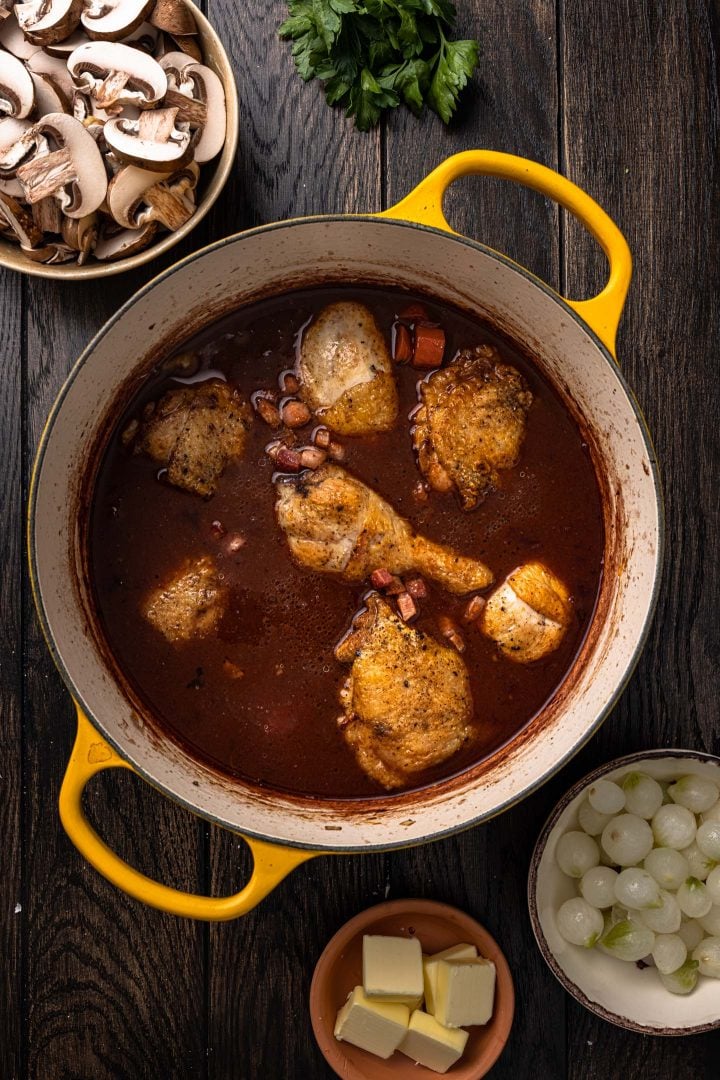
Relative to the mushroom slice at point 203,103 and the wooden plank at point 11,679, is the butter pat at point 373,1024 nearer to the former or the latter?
the wooden plank at point 11,679

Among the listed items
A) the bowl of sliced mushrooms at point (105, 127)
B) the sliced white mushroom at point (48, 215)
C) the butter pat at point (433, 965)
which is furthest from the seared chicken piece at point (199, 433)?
the butter pat at point (433, 965)

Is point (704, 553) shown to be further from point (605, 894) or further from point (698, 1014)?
point (698, 1014)

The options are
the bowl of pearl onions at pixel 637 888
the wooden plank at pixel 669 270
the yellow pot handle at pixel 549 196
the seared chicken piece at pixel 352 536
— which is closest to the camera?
the yellow pot handle at pixel 549 196

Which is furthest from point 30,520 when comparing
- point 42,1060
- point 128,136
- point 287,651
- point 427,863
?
point 42,1060

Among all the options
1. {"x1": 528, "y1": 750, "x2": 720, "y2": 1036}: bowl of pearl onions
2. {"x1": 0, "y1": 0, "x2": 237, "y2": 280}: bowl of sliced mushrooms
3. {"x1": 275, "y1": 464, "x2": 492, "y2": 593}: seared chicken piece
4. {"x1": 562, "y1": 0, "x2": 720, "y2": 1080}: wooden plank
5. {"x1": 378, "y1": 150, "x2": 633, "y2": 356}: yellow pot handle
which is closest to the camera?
{"x1": 378, "y1": 150, "x2": 633, "y2": 356}: yellow pot handle

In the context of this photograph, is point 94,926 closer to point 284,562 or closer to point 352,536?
point 284,562

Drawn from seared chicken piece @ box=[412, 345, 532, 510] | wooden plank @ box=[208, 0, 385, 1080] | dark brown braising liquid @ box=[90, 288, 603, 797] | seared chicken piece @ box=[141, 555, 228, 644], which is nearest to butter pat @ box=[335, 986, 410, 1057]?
wooden plank @ box=[208, 0, 385, 1080]

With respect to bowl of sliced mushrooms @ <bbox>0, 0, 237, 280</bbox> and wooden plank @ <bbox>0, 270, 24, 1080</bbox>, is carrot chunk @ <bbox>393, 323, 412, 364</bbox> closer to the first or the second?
bowl of sliced mushrooms @ <bbox>0, 0, 237, 280</bbox>
